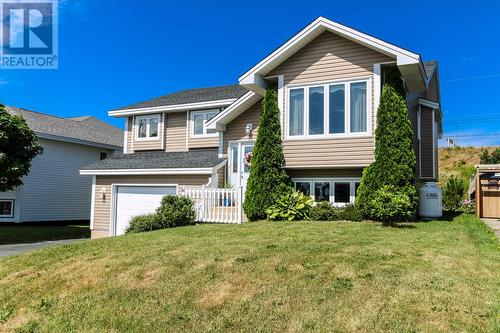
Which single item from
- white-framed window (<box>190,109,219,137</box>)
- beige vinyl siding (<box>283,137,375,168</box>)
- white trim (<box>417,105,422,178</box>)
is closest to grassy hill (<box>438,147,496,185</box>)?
white trim (<box>417,105,422,178</box>)

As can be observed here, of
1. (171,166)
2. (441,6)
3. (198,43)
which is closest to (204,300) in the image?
(171,166)

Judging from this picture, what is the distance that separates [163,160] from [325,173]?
759 cm

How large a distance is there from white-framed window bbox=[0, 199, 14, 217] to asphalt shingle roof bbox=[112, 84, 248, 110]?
8.81 m

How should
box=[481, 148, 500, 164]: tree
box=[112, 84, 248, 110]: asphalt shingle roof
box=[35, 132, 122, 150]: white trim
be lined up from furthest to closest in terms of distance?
box=[481, 148, 500, 164]: tree, box=[35, 132, 122, 150]: white trim, box=[112, 84, 248, 110]: asphalt shingle roof

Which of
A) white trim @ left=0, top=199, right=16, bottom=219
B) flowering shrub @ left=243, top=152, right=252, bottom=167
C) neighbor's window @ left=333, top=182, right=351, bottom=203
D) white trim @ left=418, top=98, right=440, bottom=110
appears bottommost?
white trim @ left=0, top=199, right=16, bottom=219

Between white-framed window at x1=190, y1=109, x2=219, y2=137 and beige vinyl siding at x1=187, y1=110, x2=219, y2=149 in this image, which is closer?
beige vinyl siding at x1=187, y1=110, x2=219, y2=149

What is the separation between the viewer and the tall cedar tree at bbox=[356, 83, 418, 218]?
11.9 meters

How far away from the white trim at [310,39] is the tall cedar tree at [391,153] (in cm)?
99

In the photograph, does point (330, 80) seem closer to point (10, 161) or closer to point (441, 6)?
point (441, 6)

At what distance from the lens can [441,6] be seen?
21.9 meters

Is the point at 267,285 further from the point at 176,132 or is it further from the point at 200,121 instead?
the point at 176,132

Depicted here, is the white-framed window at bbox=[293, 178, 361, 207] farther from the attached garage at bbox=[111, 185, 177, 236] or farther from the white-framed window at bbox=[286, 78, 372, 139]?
the attached garage at bbox=[111, 185, 177, 236]

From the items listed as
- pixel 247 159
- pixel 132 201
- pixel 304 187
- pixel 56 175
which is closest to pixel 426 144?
pixel 304 187

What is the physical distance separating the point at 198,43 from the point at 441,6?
16.7 meters
